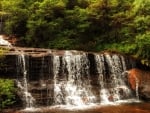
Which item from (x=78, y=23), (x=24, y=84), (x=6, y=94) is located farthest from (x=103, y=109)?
(x=78, y=23)

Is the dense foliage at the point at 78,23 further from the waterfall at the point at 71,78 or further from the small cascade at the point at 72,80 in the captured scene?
the small cascade at the point at 72,80

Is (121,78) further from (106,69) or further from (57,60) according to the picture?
(57,60)

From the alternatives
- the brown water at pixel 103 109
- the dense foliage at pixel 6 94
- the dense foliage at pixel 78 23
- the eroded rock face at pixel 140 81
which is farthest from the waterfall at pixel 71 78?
the dense foliage at pixel 78 23

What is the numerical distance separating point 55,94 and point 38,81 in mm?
1029

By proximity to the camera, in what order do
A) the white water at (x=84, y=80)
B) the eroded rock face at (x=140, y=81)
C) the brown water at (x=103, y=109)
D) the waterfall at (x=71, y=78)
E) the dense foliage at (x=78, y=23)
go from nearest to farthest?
the brown water at (x=103, y=109) → the waterfall at (x=71, y=78) → the white water at (x=84, y=80) → the eroded rock face at (x=140, y=81) → the dense foliage at (x=78, y=23)

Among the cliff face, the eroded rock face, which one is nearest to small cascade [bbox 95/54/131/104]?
the cliff face

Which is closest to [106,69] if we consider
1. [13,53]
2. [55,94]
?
[55,94]

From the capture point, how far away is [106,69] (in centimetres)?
2059

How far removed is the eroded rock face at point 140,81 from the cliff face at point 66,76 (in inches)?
17.8

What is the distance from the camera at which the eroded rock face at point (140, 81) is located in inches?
758

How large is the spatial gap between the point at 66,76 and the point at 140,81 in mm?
3786

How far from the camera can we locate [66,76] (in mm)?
19531

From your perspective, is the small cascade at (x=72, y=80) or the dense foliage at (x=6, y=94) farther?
the small cascade at (x=72, y=80)

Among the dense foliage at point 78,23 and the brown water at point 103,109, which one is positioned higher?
the dense foliage at point 78,23
